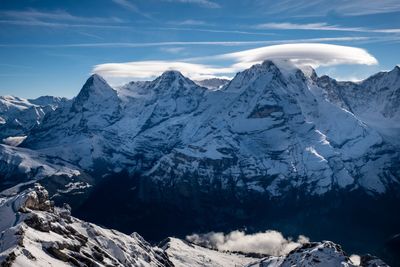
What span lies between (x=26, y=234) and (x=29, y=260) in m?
23.0

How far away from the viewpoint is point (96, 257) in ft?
631

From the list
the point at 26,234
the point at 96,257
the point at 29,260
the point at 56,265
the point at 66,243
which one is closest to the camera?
the point at 29,260

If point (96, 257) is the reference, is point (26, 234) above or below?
above

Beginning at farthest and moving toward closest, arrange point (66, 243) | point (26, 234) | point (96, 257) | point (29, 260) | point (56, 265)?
point (96, 257) < point (66, 243) < point (26, 234) < point (56, 265) < point (29, 260)

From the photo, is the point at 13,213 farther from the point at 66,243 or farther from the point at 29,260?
the point at 29,260

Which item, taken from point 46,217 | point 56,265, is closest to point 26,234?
point 56,265

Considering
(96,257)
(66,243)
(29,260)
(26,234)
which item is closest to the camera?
(29,260)

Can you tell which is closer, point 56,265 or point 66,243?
point 56,265

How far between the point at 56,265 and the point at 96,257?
129 ft

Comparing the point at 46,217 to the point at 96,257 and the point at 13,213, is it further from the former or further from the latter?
the point at 96,257

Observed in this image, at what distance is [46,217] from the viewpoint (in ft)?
650

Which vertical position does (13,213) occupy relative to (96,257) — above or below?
above

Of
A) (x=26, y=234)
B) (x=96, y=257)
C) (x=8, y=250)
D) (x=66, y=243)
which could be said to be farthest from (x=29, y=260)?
(x=96, y=257)

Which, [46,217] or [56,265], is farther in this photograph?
[46,217]
